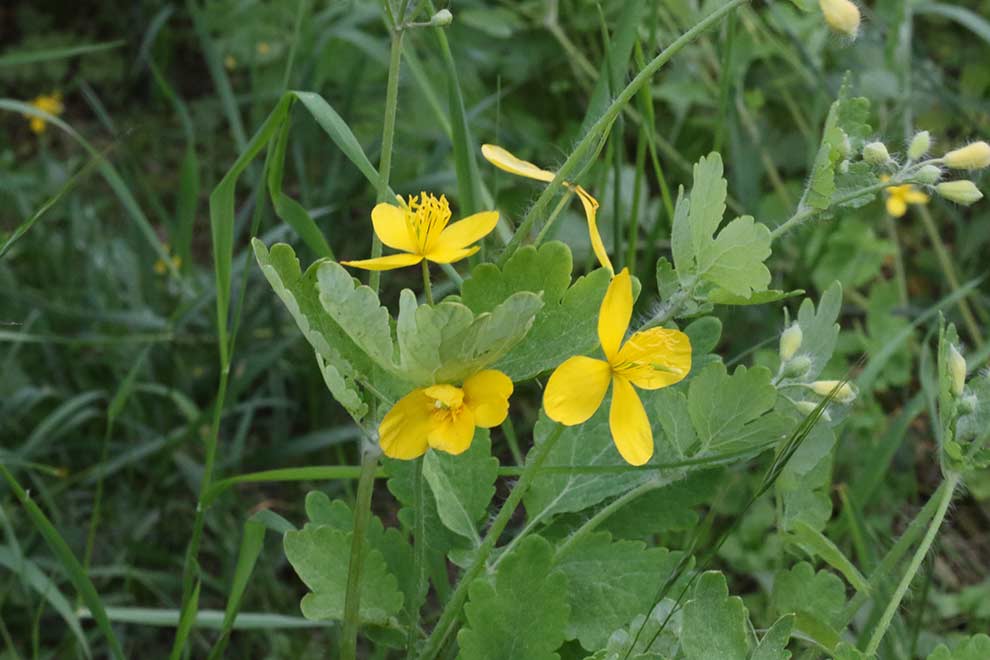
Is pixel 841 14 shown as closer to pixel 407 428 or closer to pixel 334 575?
pixel 407 428

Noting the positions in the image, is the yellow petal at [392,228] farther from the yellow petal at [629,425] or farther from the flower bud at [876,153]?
the flower bud at [876,153]

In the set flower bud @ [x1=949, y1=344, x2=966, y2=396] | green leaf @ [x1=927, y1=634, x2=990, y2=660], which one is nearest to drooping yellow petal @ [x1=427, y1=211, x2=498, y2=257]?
flower bud @ [x1=949, y1=344, x2=966, y2=396]

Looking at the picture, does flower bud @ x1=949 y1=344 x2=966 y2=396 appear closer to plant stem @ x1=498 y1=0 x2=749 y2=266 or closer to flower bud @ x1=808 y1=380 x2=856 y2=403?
flower bud @ x1=808 y1=380 x2=856 y2=403

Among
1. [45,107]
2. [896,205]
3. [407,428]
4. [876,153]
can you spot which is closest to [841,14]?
[876,153]

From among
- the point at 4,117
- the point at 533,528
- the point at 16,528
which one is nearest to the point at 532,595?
the point at 533,528

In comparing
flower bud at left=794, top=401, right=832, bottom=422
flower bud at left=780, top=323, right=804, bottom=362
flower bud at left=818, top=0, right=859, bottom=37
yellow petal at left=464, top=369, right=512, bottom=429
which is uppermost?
flower bud at left=818, top=0, right=859, bottom=37

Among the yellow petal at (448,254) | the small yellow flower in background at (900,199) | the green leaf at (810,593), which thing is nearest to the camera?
the yellow petal at (448,254)

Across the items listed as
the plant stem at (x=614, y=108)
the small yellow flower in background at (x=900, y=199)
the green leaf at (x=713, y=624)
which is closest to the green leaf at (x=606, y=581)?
the green leaf at (x=713, y=624)
